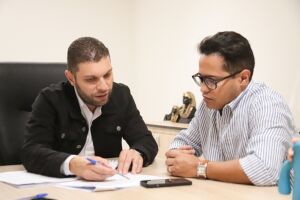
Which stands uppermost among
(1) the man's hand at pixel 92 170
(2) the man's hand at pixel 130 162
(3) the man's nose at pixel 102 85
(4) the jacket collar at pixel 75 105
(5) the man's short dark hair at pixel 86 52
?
(5) the man's short dark hair at pixel 86 52

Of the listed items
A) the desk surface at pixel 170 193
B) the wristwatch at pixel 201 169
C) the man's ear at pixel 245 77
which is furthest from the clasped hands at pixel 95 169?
the man's ear at pixel 245 77

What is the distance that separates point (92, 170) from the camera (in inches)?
50.0

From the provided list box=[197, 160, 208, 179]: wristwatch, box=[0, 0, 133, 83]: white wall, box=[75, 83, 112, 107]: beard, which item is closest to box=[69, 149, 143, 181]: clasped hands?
box=[197, 160, 208, 179]: wristwatch

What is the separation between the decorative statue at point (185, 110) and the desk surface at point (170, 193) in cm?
183

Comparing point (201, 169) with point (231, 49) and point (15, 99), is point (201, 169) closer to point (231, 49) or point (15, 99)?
point (231, 49)

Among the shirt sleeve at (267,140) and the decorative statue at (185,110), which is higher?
the shirt sleeve at (267,140)

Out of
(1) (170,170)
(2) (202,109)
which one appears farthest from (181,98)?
(1) (170,170)

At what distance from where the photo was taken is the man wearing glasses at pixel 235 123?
1.33 meters

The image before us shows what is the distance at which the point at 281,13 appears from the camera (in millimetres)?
2795

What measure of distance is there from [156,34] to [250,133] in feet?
8.20

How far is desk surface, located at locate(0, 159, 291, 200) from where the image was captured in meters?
1.11

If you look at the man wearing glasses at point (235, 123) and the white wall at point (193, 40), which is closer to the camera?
the man wearing glasses at point (235, 123)

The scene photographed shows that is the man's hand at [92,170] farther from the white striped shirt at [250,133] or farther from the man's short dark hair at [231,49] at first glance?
the man's short dark hair at [231,49]

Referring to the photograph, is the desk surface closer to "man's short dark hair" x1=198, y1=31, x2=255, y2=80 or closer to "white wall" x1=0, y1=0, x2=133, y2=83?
"man's short dark hair" x1=198, y1=31, x2=255, y2=80
